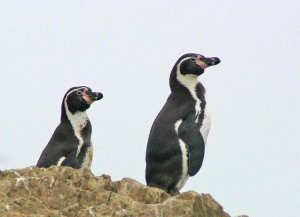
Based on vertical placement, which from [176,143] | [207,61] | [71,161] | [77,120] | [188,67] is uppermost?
[207,61]

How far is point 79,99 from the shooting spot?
1517 centimetres

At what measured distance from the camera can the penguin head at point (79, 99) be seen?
15.1 meters

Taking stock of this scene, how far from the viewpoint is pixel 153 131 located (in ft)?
44.9

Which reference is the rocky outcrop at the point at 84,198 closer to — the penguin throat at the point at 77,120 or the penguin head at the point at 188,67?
the penguin head at the point at 188,67

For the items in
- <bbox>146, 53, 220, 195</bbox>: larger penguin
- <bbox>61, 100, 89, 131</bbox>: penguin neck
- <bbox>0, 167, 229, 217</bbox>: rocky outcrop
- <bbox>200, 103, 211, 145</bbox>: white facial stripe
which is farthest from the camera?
<bbox>61, 100, 89, 131</bbox>: penguin neck

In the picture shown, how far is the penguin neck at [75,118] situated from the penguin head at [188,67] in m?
1.62

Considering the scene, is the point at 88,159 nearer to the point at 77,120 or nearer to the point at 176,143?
the point at 77,120

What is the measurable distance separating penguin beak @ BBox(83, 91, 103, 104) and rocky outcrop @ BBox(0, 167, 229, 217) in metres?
5.32

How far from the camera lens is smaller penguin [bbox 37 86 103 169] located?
14500mm

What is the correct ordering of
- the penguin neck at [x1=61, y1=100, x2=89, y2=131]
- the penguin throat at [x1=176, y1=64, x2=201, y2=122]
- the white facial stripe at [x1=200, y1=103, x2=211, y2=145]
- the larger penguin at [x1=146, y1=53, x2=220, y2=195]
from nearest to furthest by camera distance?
the larger penguin at [x1=146, y1=53, x2=220, y2=195] → the white facial stripe at [x1=200, y1=103, x2=211, y2=145] → the penguin throat at [x1=176, y1=64, x2=201, y2=122] → the penguin neck at [x1=61, y1=100, x2=89, y2=131]

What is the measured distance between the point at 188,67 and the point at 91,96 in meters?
1.68

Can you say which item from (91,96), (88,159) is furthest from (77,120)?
(88,159)

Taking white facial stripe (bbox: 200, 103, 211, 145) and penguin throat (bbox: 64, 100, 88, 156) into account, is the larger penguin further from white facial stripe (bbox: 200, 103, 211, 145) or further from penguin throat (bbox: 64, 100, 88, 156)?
penguin throat (bbox: 64, 100, 88, 156)

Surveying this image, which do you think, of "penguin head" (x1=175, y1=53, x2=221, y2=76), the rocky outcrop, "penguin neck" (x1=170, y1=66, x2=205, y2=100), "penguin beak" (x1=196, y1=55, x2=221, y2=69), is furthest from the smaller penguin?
the rocky outcrop
